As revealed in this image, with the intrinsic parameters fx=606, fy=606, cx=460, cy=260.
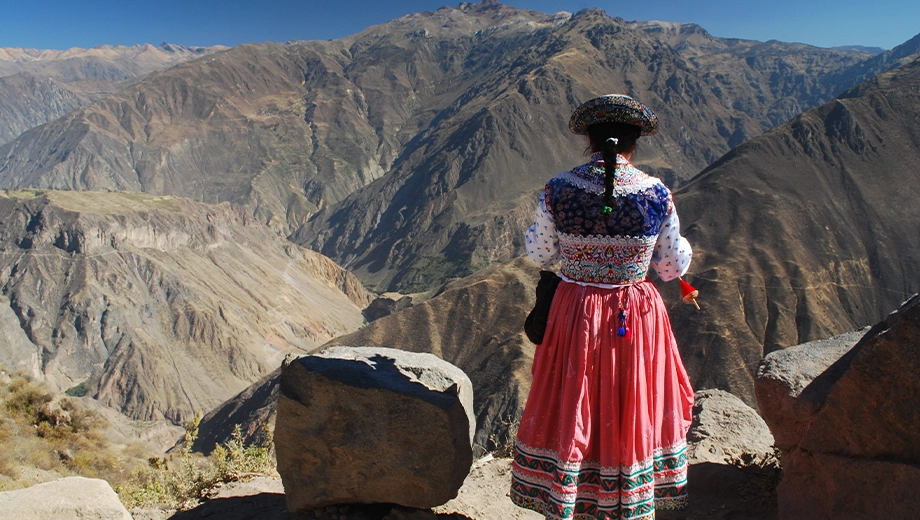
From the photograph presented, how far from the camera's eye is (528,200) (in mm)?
76312

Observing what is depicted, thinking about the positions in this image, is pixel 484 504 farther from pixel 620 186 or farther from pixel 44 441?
pixel 44 441

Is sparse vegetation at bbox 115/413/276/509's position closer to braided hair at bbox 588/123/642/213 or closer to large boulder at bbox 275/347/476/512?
large boulder at bbox 275/347/476/512

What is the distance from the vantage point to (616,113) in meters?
3.05

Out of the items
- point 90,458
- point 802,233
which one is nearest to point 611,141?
point 90,458

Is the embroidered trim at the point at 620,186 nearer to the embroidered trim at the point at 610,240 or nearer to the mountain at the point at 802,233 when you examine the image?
the embroidered trim at the point at 610,240

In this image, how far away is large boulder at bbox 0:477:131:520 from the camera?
10.7 feet

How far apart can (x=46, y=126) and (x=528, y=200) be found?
117 metres

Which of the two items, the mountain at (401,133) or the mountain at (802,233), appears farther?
the mountain at (401,133)

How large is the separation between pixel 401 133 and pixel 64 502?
14327 centimetres

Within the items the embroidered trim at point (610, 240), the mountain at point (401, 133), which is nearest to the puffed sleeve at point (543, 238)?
the embroidered trim at point (610, 240)

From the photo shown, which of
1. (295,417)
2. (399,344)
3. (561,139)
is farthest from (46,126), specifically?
(295,417)

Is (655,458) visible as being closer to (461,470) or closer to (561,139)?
(461,470)

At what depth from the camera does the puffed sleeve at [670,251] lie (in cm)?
316

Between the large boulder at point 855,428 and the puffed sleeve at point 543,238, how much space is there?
1633 millimetres
